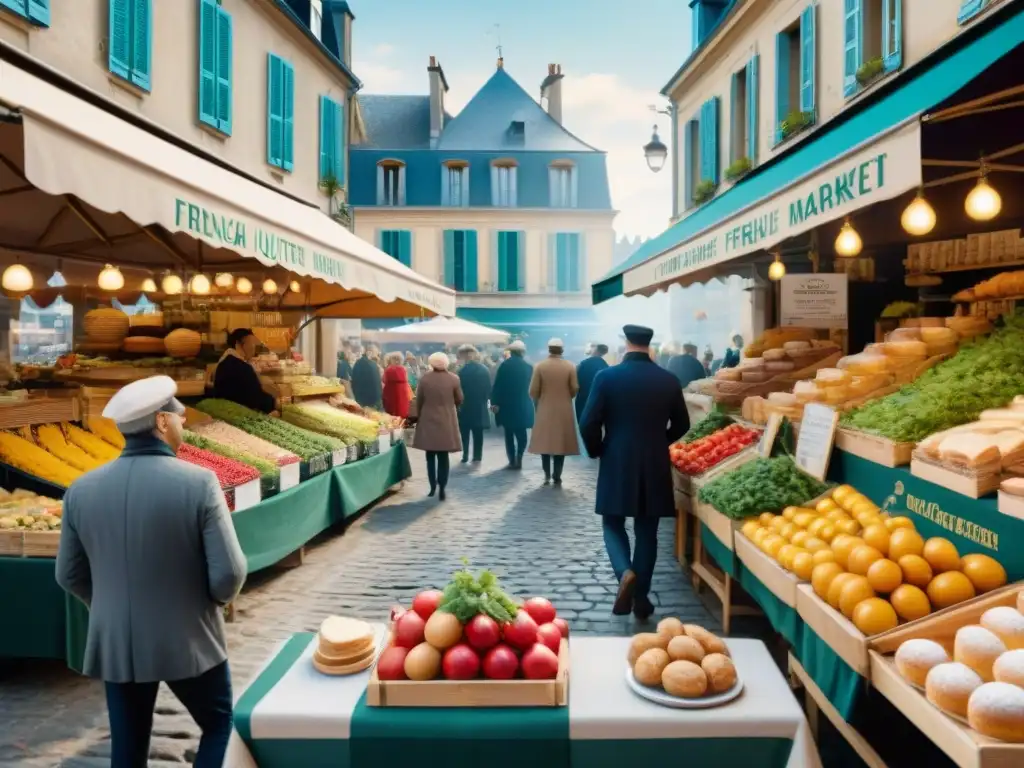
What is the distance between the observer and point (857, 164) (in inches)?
151

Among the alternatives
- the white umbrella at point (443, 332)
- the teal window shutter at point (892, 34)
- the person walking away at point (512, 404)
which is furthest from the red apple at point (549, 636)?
the white umbrella at point (443, 332)

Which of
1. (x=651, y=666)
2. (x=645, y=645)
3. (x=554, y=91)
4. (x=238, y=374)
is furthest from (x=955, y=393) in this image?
(x=554, y=91)

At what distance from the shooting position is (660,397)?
5.82 metres

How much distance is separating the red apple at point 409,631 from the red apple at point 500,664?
28cm

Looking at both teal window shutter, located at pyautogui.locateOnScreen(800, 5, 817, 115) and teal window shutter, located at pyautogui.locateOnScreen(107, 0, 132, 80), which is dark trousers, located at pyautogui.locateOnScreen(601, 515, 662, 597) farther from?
teal window shutter, located at pyautogui.locateOnScreen(800, 5, 817, 115)

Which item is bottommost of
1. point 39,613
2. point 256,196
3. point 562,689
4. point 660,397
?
point 39,613

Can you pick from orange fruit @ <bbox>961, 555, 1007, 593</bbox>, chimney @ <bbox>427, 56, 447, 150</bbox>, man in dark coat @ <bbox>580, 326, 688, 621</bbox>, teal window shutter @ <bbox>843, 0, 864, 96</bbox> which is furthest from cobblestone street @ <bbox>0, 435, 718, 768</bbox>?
chimney @ <bbox>427, 56, 447, 150</bbox>

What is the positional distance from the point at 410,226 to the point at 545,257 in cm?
518

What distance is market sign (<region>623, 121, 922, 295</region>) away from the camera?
3.49m

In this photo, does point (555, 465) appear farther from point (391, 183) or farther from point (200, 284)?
point (391, 183)

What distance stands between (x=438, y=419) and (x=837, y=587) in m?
7.22

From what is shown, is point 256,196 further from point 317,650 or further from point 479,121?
point 479,121

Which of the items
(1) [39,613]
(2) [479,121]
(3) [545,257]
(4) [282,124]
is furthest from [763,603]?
(2) [479,121]

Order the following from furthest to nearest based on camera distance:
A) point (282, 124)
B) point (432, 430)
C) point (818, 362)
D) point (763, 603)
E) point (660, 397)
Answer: point (282, 124) → point (432, 430) → point (818, 362) → point (660, 397) → point (763, 603)
